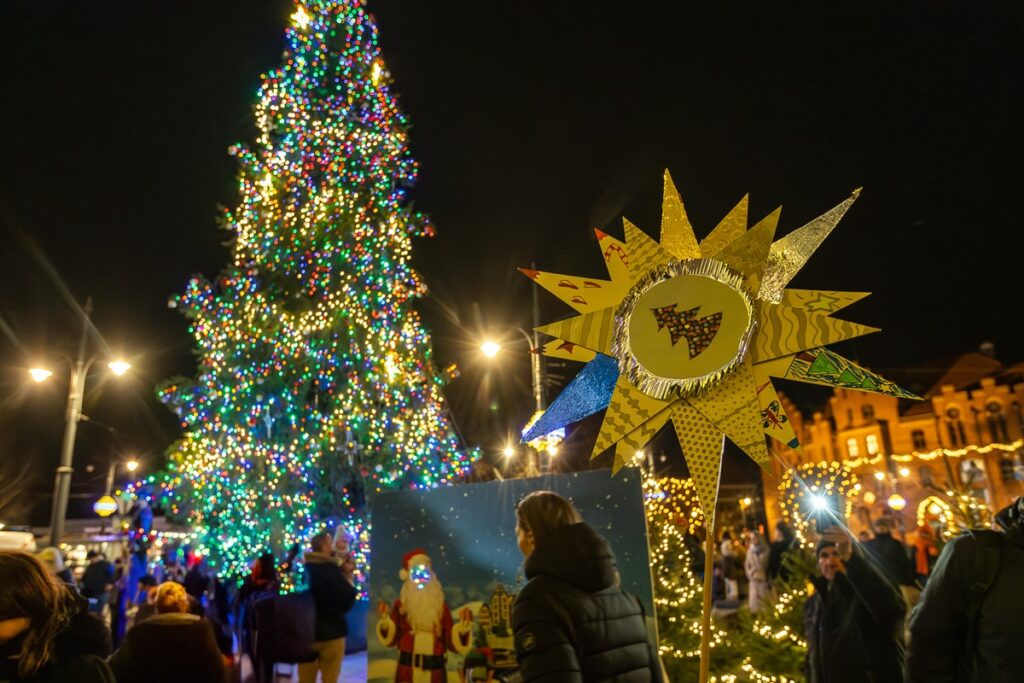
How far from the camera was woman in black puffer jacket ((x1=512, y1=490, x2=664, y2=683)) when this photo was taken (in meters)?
2.44

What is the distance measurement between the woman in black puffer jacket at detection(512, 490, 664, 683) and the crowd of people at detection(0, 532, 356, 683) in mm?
1573

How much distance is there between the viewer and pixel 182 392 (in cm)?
1180

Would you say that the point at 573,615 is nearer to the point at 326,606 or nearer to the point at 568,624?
the point at 568,624

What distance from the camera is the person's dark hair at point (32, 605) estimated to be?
2355mm

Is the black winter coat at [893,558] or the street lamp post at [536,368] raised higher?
the street lamp post at [536,368]

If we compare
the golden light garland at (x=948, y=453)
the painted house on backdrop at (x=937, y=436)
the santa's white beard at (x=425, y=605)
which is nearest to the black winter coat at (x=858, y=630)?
the santa's white beard at (x=425, y=605)

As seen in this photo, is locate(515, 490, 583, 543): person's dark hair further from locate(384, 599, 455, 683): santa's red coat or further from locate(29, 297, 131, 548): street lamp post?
locate(29, 297, 131, 548): street lamp post

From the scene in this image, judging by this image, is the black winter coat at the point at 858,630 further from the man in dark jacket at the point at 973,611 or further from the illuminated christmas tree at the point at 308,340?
the illuminated christmas tree at the point at 308,340

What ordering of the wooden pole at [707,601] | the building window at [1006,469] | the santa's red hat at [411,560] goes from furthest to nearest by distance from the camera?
the building window at [1006,469] → the santa's red hat at [411,560] → the wooden pole at [707,601]

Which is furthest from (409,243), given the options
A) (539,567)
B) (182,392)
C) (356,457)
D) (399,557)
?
(539,567)

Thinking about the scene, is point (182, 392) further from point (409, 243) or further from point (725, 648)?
point (725, 648)

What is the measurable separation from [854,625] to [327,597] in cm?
472

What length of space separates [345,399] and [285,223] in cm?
326

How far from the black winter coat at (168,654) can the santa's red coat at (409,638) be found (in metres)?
1.01
